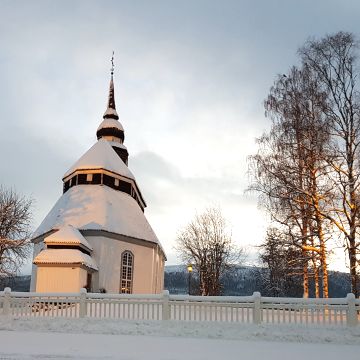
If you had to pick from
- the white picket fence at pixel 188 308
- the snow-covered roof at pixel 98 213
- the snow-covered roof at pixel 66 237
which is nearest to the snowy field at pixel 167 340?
the white picket fence at pixel 188 308

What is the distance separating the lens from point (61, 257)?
25.3 m

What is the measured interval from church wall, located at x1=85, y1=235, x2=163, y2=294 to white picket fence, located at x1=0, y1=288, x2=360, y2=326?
11.3m

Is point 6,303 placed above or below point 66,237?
below

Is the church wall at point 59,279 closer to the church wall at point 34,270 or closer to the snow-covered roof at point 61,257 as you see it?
the snow-covered roof at point 61,257

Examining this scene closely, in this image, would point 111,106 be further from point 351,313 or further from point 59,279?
point 351,313

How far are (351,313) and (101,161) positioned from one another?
22.6 m

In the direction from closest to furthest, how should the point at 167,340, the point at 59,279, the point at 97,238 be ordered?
the point at 167,340, the point at 59,279, the point at 97,238

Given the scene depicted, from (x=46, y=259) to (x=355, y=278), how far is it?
15.6 meters

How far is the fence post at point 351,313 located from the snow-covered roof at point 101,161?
21.9 meters

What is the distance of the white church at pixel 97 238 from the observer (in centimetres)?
2522

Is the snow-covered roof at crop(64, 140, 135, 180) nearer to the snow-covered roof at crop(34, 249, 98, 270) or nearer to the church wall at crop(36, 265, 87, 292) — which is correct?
the snow-covered roof at crop(34, 249, 98, 270)

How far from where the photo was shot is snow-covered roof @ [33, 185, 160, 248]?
29438mm

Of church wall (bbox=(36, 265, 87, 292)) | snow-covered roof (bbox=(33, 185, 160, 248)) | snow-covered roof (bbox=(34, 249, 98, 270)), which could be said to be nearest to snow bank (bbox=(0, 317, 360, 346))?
church wall (bbox=(36, 265, 87, 292))

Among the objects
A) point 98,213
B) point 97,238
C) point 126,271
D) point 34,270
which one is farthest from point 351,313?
point 34,270
